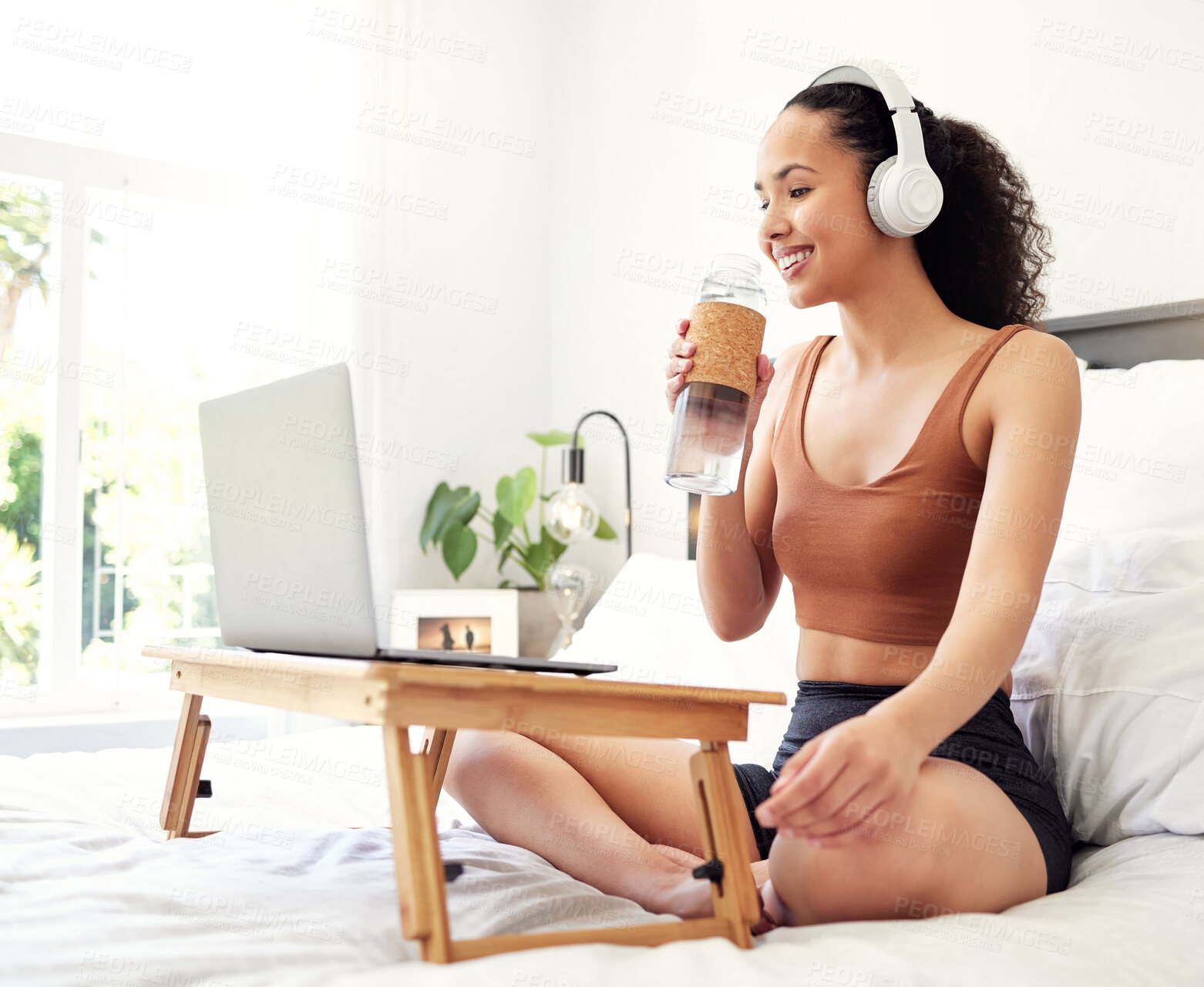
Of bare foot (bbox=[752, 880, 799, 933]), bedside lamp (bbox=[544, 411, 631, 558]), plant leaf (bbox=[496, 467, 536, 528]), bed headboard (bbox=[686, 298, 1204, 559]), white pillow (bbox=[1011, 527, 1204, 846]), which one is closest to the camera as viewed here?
bare foot (bbox=[752, 880, 799, 933])

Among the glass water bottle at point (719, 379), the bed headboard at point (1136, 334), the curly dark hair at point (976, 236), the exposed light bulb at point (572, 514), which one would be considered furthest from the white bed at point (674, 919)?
the exposed light bulb at point (572, 514)

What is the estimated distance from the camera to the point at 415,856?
682 mm

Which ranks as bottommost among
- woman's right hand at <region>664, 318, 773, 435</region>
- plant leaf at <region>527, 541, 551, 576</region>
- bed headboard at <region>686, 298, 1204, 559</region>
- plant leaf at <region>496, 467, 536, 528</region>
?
plant leaf at <region>527, 541, 551, 576</region>

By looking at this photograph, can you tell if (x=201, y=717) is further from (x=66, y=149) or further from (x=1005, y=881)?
(x=66, y=149)

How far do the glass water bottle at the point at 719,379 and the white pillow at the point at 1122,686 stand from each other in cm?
48

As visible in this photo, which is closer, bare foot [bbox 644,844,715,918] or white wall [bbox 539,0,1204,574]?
bare foot [bbox 644,844,715,918]

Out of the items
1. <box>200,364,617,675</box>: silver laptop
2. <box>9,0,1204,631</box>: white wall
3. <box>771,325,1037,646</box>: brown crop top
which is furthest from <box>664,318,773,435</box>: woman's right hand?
<box>9,0,1204,631</box>: white wall

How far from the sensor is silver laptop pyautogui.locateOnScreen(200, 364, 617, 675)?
0.80 m

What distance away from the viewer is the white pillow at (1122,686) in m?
1.08

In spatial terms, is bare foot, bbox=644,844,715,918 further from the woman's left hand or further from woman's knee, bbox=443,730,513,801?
woman's knee, bbox=443,730,513,801

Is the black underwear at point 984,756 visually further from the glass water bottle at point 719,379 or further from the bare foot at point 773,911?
the glass water bottle at point 719,379

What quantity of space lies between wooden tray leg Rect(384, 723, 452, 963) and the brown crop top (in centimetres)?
62

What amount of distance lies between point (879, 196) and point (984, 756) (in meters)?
0.61

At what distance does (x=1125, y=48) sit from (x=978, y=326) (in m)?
0.79
